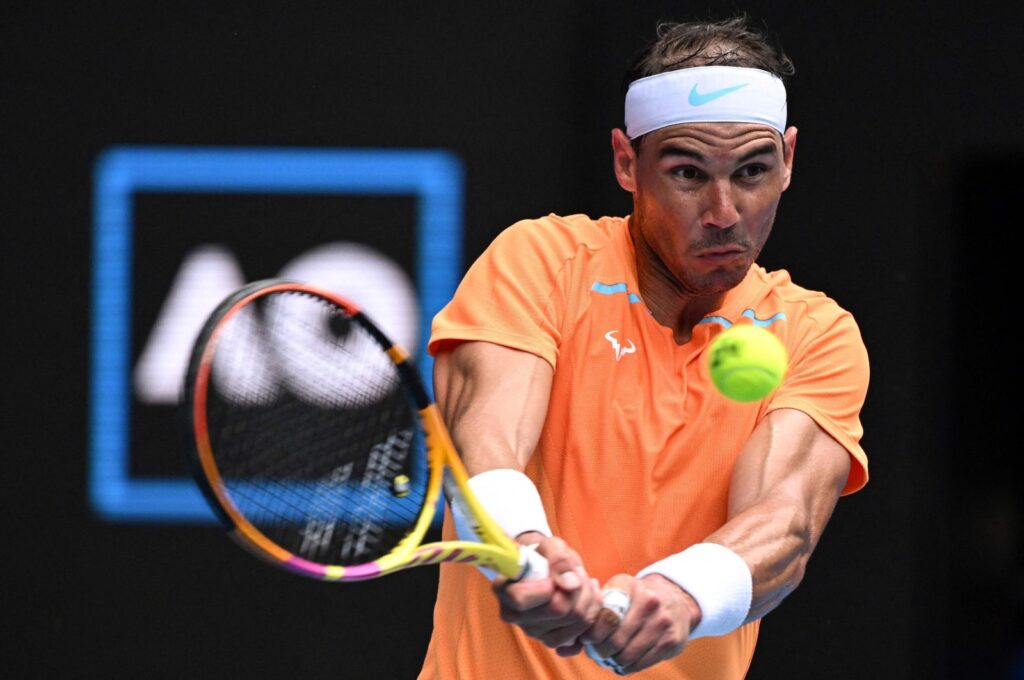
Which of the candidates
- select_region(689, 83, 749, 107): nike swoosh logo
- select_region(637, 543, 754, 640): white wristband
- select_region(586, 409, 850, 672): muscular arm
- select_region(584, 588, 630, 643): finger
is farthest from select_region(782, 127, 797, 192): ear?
select_region(584, 588, 630, 643): finger

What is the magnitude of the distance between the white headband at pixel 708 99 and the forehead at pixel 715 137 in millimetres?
10

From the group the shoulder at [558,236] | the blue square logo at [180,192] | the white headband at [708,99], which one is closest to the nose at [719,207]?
the white headband at [708,99]

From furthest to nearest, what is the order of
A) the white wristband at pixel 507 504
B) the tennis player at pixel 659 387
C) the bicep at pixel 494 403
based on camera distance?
the tennis player at pixel 659 387 < the bicep at pixel 494 403 < the white wristband at pixel 507 504

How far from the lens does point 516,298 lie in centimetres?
290

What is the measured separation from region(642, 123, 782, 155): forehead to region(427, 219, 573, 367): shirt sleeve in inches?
10.3

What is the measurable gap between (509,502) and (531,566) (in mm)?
145

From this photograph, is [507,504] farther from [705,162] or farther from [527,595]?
[705,162]

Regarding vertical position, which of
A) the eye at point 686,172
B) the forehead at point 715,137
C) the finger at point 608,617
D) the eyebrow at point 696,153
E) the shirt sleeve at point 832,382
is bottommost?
the finger at point 608,617

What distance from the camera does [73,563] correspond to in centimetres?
474

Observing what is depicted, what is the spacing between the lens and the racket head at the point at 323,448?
2.36 meters

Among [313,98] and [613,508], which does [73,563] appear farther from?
[613,508]

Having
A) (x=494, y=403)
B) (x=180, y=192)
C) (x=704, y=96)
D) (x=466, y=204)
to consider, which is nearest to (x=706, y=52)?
(x=704, y=96)

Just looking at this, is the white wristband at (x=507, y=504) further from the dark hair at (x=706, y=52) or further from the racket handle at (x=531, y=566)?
the dark hair at (x=706, y=52)

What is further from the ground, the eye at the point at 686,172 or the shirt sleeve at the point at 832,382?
the eye at the point at 686,172
